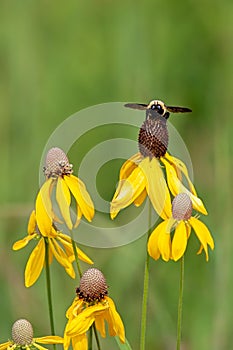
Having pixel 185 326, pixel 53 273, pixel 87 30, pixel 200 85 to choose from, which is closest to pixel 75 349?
pixel 185 326

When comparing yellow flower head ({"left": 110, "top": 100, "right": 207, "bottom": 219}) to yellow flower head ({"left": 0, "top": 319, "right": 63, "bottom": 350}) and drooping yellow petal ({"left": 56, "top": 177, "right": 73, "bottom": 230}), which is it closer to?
drooping yellow petal ({"left": 56, "top": 177, "right": 73, "bottom": 230})

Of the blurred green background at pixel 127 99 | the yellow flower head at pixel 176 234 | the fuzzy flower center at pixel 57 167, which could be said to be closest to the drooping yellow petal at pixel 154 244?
the yellow flower head at pixel 176 234

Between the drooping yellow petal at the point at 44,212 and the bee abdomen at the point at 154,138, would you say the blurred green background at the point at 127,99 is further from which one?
the drooping yellow petal at the point at 44,212

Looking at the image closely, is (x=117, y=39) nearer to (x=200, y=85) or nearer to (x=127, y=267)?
(x=200, y=85)

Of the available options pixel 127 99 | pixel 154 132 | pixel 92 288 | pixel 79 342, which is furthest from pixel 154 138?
pixel 127 99

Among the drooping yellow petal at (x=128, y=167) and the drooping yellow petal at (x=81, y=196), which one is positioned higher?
the drooping yellow petal at (x=128, y=167)

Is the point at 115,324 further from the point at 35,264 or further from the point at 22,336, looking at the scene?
the point at 35,264

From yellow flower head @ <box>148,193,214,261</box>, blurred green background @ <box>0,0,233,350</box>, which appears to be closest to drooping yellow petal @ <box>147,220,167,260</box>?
yellow flower head @ <box>148,193,214,261</box>

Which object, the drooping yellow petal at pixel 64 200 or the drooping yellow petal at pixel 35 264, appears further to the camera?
the drooping yellow petal at pixel 35 264
